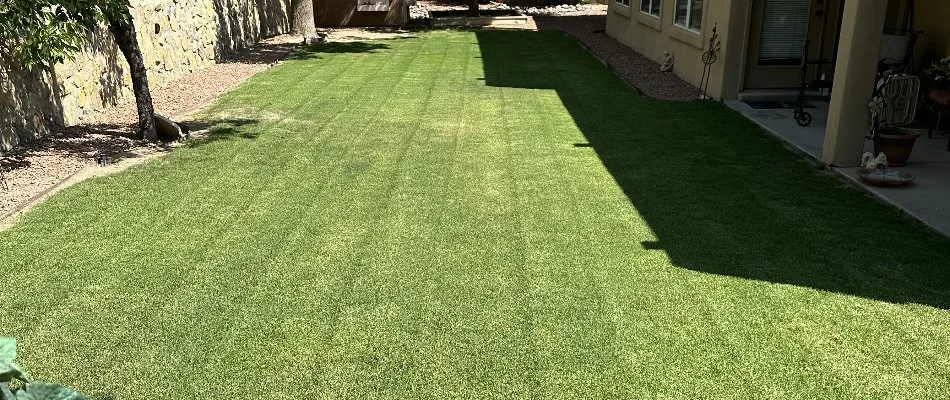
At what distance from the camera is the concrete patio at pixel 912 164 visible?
566 centimetres

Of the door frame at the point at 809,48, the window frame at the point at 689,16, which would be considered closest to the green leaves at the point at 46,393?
the door frame at the point at 809,48

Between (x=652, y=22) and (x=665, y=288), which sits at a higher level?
(x=652, y=22)

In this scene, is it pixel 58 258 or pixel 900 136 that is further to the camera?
pixel 900 136

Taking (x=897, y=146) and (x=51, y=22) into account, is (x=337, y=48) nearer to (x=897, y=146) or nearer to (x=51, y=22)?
(x=51, y=22)

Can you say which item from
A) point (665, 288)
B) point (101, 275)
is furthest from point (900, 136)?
point (101, 275)

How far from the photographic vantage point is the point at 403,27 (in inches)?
795

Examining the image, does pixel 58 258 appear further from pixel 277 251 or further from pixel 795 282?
pixel 795 282

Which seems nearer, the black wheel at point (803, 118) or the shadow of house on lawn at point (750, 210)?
the shadow of house on lawn at point (750, 210)

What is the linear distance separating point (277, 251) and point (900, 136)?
18.2 feet

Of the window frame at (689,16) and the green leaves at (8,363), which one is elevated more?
the window frame at (689,16)

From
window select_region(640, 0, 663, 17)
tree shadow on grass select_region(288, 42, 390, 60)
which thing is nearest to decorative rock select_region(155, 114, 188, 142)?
tree shadow on grass select_region(288, 42, 390, 60)

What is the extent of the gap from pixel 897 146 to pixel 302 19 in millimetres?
13593

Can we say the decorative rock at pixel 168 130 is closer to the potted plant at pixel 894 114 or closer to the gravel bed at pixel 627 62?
the gravel bed at pixel 627 62

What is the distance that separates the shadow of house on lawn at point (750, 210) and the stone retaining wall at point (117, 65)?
5.71m
